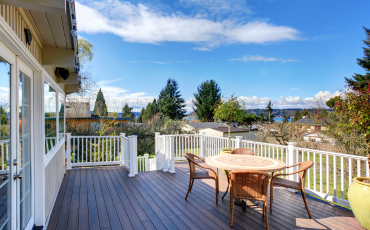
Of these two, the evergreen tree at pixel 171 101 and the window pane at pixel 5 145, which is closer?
the window pane at pixel 5 145

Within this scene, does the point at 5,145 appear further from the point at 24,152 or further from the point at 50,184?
the point at 50,184

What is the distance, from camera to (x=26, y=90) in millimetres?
2312

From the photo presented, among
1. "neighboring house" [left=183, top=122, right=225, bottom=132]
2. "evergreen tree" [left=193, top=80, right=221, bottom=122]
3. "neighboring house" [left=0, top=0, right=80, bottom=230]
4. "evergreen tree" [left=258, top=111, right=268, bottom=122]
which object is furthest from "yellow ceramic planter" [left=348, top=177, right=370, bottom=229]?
"evergreen tree" [left=258, top=111, right=268, bottom=122]

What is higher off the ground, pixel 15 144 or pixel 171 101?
pixel 171 101

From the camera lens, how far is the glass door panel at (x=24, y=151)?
6.79ft

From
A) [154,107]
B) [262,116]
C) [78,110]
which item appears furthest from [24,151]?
[262,116]

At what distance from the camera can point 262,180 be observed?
2.67m

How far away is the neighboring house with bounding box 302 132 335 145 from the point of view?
8.30 metres

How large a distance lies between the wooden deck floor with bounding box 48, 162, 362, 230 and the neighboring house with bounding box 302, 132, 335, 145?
569 cm

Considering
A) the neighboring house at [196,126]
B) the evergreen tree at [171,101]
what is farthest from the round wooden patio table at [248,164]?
the evergreen tree at [171,101]

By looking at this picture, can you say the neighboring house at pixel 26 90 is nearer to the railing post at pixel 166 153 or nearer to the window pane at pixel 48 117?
the window pane at pixel 48 117

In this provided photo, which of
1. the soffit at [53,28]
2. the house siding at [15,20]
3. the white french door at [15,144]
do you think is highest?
the soffit at [53,28]

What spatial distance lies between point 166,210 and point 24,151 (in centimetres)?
210

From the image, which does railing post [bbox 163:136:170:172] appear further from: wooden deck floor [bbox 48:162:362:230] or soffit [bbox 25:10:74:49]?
soffit [bbox 25:10:74:49]
